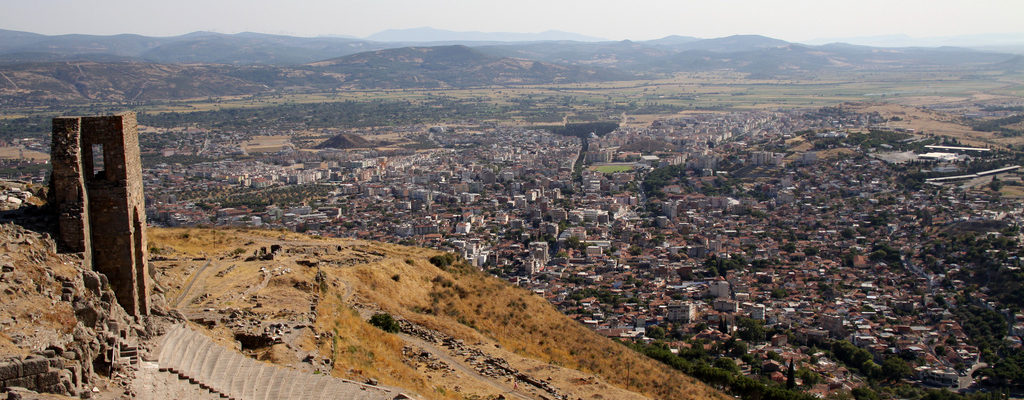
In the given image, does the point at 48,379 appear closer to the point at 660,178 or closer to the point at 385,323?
the point at 385,323

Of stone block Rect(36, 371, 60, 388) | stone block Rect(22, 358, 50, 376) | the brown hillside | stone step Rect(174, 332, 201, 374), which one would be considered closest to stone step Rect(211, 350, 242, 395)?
stone step Rect(174, 332, 201, 374)

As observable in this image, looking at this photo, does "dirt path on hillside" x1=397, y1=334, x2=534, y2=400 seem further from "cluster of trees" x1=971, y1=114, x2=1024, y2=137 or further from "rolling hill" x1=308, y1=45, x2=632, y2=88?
"rolling hill" x1=308, y1=45, x2=632, y2=88

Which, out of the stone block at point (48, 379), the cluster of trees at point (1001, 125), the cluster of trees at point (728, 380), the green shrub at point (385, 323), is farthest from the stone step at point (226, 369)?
the cluster of trees at point (1001, 125)

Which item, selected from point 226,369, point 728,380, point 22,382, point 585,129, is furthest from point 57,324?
point 585,129

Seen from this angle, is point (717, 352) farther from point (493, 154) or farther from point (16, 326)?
point (493, 154)

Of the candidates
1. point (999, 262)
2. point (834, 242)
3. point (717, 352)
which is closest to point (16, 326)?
point (717, 352)

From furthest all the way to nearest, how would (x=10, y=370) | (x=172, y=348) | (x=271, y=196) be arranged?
(x=271, y=196), (x=172, y=348), (x=10, y=370)
